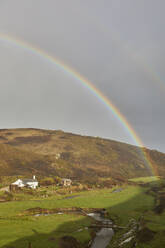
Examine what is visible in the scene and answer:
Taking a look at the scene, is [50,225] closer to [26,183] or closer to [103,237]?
[103,237]

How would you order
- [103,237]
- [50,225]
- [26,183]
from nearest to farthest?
[103,237], [50,225], [26,183]

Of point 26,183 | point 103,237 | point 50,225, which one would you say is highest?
point 26,183

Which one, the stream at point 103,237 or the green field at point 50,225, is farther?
the stream at point 103,237

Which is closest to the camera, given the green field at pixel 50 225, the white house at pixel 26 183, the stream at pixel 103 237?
the green field at pixel 50 225

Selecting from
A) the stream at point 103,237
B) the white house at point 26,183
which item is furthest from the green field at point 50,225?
the white house at point 26,183

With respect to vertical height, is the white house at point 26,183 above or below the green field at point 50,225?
above

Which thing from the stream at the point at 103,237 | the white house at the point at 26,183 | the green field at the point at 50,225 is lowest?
the stream at the point at 103,237

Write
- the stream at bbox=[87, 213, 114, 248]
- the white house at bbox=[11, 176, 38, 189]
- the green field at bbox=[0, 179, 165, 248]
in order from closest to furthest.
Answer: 1. the green field at bbox=[0, 179, 165, 248]
2. the stream at bbox=[87, 213, 114, 248]
3. the white house at bbox=[11, 176, 38, 189]

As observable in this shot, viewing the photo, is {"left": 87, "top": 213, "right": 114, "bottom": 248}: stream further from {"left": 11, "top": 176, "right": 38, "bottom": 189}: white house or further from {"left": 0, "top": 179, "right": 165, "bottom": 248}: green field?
{"left": 11, "top": 176, "right": 38, "bottom": 189}: white house

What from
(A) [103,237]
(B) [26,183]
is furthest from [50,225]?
(B) [26,183]

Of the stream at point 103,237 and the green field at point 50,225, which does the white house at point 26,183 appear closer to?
the green field at point 50,225

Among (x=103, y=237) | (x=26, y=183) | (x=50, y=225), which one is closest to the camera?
(x=103, y=237)

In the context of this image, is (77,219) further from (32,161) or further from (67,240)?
(32,161)

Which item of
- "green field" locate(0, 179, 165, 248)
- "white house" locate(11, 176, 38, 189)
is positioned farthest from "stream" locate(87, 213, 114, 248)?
"white house" locate(11, 176, 38, 189)
